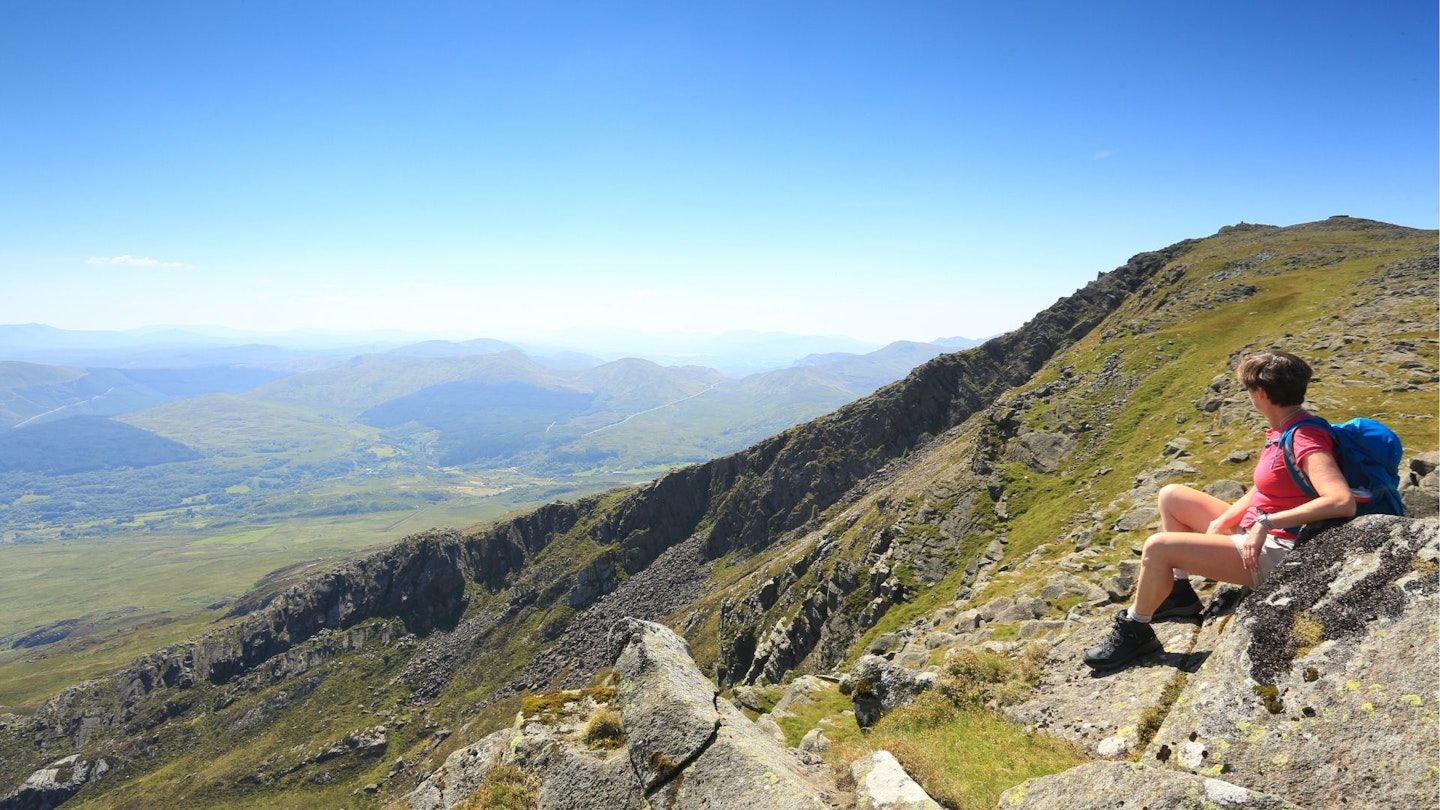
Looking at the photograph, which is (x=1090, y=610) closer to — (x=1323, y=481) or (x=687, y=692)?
(x=1323, y=481)

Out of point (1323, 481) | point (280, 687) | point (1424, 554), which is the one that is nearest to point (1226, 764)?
point (1424, 554)

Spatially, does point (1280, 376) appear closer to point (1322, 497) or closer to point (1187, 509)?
point (1322, 497)

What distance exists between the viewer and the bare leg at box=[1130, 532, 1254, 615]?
11.5 meters

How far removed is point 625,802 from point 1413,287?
91.7 metres

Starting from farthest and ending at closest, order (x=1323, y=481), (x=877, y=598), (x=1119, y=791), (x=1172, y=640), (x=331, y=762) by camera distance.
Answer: (x=331, y=762) → (x=877, y=598) → (x=1172, y=640) → (x=1323, y=481) → (x=1119, y=791)

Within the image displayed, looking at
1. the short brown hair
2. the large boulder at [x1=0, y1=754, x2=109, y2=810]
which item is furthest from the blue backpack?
the large boulder at [x1=0, y1=754, x2=109, y2=810]

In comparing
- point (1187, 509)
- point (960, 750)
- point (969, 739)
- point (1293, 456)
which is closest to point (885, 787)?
point (960, 750)

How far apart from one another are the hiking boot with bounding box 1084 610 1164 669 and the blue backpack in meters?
4.64

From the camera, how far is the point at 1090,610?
20.8 m

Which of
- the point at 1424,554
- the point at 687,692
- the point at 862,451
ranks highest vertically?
the point at 1424,554

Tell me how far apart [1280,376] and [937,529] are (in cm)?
5926

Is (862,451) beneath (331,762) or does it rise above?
above

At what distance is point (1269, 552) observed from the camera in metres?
11.0

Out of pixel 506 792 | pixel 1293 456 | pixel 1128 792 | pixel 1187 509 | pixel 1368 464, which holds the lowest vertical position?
pixel 506 792
